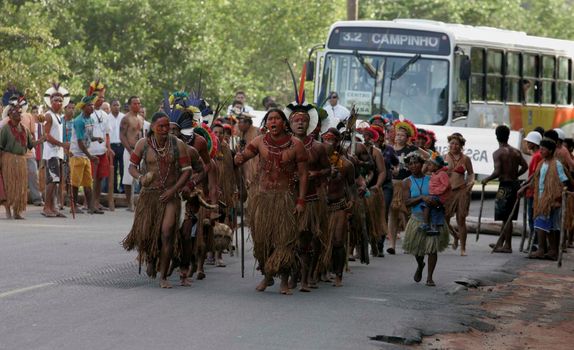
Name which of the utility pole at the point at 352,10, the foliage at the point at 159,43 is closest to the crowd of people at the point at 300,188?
the foliage at the point at 159,43

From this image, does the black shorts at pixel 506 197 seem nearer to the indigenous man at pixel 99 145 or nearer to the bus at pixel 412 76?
the bus at pixel 412 76

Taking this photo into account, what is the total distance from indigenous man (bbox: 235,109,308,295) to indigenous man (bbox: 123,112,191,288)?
674 mm

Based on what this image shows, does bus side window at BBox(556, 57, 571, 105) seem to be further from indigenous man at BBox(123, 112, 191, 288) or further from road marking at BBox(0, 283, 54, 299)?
road marking at BBox(0, 283, 54, 299)

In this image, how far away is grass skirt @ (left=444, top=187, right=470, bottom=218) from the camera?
64.2 feet

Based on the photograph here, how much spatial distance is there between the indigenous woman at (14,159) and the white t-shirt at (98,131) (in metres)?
1.71

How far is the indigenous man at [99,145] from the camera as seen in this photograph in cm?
2320

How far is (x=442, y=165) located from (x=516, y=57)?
1599 cm

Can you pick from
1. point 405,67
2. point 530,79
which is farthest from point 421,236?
point 530,79

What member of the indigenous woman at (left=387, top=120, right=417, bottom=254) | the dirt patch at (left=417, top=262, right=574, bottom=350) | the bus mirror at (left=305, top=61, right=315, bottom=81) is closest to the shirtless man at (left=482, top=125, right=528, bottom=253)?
the indigenous woman at (left=387, top=120, right=417, bottom=254)

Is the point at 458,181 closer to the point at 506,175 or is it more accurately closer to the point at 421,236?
the point at 506,175

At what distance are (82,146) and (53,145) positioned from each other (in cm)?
45

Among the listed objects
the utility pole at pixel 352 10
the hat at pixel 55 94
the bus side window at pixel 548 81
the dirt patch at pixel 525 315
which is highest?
the utility pole at pixel 352 10

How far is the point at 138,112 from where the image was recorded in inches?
971

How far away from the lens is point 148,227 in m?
13.6
